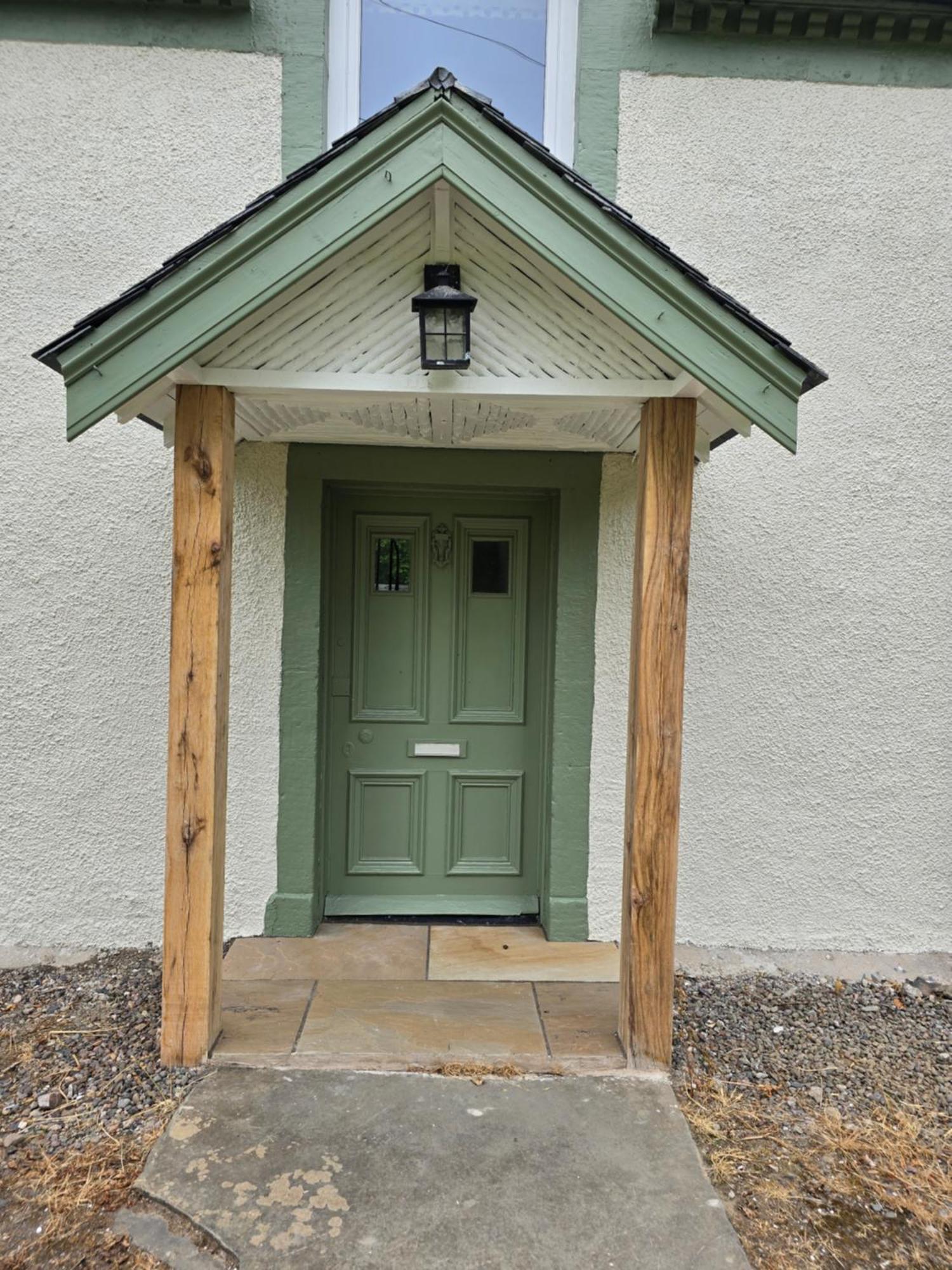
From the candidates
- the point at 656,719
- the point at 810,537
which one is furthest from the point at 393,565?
the point at 810,537

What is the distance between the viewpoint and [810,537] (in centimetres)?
392

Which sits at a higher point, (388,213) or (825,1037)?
(388,213)

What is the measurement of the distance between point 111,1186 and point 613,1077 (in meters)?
1.70

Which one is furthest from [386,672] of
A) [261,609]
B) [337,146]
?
[337,146]

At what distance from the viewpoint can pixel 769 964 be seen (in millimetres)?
3916

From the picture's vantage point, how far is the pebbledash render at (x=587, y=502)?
378 cm

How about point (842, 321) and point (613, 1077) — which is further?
point (842, 321)

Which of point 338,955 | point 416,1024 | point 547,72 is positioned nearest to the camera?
point 416,1024

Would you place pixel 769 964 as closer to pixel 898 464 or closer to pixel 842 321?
pixel 898 464

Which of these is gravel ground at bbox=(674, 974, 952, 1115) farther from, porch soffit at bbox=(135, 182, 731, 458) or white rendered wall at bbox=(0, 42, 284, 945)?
porch soffit at bbox=(135, 182, 731, 458)

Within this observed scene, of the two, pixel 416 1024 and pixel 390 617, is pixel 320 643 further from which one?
pixel 416 1024

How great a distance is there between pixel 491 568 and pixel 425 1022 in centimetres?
222

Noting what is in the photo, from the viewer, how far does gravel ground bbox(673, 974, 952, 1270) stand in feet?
7.48

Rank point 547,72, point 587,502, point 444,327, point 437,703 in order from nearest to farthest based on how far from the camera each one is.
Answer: point 444,327 → point 587,502 → point 547,72 → point 437,703
